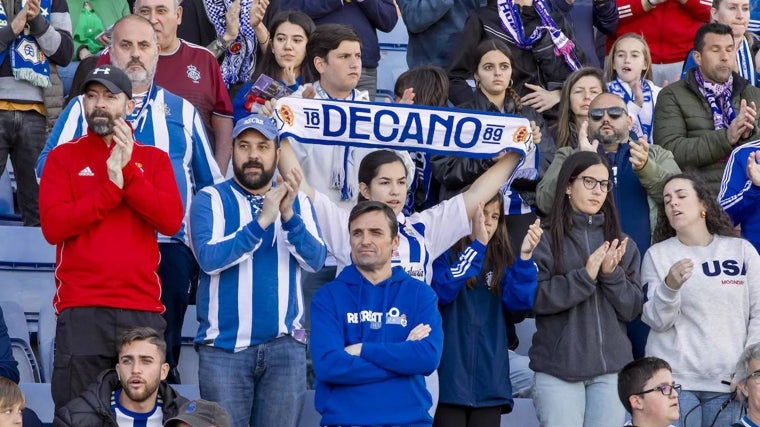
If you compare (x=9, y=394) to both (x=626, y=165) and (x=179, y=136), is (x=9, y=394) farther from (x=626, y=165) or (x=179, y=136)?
(x=626, y=165)

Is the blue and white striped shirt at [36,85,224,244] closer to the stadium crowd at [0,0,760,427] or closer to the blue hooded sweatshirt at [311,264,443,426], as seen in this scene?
the stadium crowd at [0,0,760,427]

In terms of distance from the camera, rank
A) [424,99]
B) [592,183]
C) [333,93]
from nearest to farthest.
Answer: [592,183]
[333,93]
[424,99]

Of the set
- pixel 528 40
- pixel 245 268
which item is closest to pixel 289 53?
pixel 528 40

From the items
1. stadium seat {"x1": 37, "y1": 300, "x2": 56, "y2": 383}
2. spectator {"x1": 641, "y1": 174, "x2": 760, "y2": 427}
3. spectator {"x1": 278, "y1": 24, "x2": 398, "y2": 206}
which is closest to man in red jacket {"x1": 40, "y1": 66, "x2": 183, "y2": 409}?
stadium seat {"x1": 37, "y1": 300, "x2": 56, "y2": 383}

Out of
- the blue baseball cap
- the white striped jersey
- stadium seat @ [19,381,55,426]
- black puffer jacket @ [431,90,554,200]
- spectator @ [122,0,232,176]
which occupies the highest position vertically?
spectator @ [122,0,232,176]

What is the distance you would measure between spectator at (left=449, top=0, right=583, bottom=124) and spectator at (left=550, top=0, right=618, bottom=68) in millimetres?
727

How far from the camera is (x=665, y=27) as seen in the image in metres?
10.5

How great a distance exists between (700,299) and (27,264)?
12.4ft

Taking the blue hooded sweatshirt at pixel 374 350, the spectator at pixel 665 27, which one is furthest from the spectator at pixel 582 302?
the spectator at pixel 665 27

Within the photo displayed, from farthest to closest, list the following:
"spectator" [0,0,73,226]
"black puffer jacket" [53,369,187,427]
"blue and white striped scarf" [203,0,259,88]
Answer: "blue and white striped scarf" [203,0,259,88], "spectator" [0,0,73,226], "black puffer jacket" [53,369,187,427]

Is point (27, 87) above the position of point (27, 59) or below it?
below

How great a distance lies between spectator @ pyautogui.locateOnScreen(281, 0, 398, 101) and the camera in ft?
31.4

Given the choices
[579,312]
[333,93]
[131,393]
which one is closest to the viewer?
[131,393]

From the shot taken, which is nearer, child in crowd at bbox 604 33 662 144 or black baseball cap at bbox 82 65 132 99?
black baseball cap at bbox 82 65 132 99
